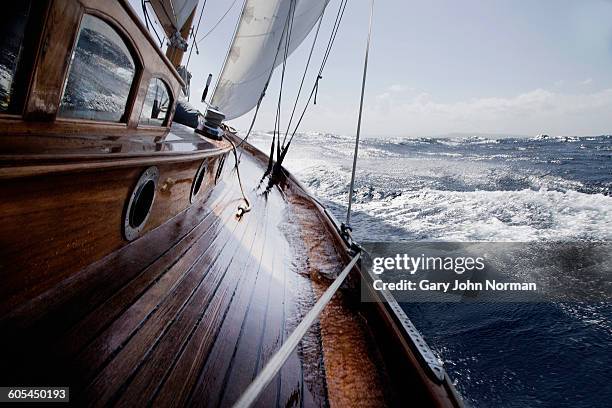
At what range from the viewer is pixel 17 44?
1202 millimetres

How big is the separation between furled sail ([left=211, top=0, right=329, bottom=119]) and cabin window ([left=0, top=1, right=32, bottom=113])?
739 cm

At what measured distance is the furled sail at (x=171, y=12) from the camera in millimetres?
4044

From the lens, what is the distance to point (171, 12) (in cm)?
424

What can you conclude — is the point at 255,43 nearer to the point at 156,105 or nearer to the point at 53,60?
the point at 156,105

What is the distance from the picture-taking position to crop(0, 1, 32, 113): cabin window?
3.79 feet

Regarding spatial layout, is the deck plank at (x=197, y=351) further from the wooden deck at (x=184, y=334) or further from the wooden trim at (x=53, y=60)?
the wooden trim at (x=53, y=60)

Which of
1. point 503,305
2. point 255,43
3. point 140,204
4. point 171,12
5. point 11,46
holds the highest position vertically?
point 255,43

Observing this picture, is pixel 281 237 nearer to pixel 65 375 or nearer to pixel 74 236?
pixel 74 236

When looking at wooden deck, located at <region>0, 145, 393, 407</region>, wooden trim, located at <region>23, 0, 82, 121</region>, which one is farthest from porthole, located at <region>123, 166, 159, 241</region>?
wooden trim, located at <region>23, 0, 82, 121</region>

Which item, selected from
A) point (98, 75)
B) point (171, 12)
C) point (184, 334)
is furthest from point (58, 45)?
point (171, 12)

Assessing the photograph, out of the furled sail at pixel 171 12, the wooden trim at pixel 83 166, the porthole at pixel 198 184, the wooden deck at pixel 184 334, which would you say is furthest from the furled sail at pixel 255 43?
the wooden deck at pixel 184 334

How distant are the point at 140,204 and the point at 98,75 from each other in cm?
87

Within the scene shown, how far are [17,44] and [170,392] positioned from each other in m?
1.48

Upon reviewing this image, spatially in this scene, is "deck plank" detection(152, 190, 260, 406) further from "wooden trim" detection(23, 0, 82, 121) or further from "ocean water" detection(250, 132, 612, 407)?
"ocean water" detection(250, 132, 612, 407)
